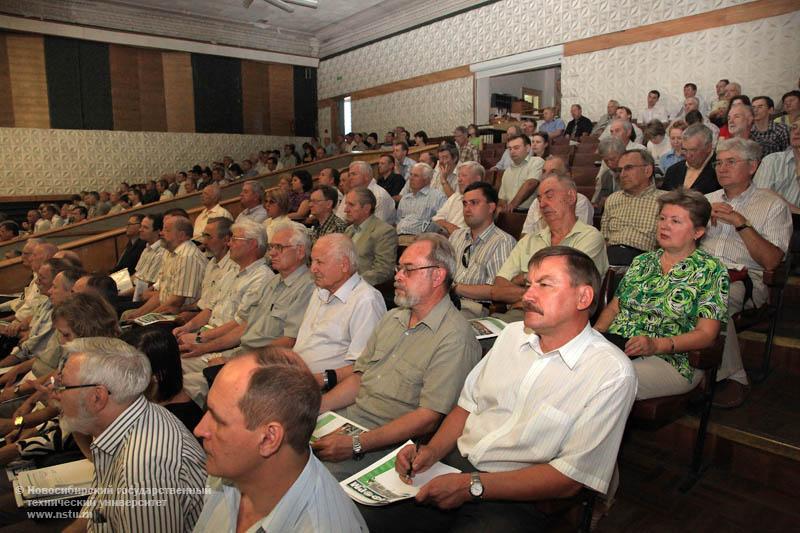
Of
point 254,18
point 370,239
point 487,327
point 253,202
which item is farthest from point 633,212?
point 254,18

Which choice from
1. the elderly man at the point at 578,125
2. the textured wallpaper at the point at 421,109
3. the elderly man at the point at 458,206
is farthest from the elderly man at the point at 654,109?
the elderly man at the point at 458,206

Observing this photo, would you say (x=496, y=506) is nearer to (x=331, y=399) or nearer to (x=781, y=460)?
(x=331, y=399)

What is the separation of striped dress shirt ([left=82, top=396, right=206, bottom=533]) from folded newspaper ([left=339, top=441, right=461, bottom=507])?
0.38m

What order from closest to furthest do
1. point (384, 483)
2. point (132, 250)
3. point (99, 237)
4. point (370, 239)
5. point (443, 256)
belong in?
point (384, 483) → point (443, 256) → point (370, 239) → point (132, 250) → point (99, 237)

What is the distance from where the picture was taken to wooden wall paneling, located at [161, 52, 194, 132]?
11.5 metres

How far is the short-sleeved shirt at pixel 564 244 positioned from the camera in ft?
7.97

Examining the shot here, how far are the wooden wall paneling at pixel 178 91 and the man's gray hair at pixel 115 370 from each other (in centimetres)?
1143

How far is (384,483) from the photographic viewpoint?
1406 mm

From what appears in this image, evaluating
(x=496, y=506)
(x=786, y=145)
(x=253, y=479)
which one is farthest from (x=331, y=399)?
(x=786, y=145)

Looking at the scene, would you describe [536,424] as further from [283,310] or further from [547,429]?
[283,310]

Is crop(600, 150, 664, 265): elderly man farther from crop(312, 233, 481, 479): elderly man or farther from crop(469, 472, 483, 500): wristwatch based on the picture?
crop(469, 472, 483, 500): wristwatch

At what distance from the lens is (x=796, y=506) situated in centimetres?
178

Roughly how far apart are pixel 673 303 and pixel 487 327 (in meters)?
0.69

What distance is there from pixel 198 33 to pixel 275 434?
12723mm
